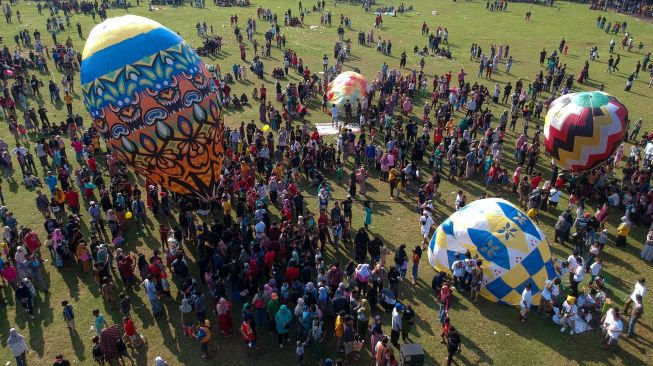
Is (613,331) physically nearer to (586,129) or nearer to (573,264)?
(573,264)

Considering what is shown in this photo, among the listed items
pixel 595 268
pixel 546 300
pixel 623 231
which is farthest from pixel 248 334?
pixel 623 231

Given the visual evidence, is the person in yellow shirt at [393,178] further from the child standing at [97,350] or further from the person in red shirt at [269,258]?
the child standing at [97,350]

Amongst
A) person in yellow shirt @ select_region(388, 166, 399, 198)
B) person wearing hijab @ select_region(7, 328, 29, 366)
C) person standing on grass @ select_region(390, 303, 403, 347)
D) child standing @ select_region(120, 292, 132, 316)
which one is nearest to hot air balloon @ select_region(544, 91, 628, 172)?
person in yellow shirt @ select_region(388, 166, 399, 198)

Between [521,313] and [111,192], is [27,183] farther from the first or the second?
[521,313]

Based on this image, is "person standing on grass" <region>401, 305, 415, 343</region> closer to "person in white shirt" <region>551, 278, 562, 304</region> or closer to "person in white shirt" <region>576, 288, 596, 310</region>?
"person in white shirt" <region>551, 278, 562, 304</region>

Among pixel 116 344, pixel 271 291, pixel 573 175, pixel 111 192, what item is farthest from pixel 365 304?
pixel 573 175

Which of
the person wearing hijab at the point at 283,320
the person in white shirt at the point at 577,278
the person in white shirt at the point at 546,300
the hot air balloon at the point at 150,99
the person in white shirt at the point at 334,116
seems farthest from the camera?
the person in white shirt at the point at 334,116

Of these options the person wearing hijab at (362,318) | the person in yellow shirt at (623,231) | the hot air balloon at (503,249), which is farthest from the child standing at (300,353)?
the person in yellow shirt at (623,231)
